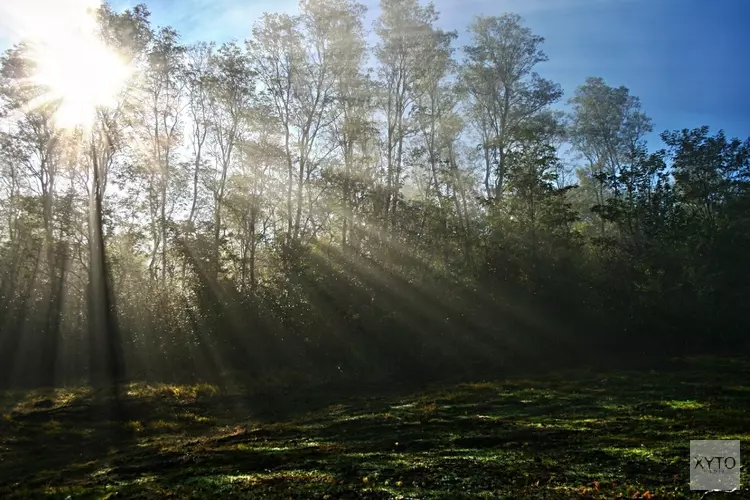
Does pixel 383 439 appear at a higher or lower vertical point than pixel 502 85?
lower

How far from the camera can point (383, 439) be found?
34.3ft

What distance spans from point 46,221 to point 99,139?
206 inches

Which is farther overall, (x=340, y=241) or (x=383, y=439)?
(x=340, y=241)

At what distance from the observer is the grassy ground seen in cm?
676

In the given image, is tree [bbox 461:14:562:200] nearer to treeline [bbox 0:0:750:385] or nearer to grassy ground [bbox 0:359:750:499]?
treeline [bbox 0:0:750:385]

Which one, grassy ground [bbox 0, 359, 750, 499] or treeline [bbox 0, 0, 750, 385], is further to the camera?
treeline [bbox 0, 0, 750, 385]

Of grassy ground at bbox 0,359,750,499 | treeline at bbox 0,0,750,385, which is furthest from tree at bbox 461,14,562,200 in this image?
grassy ground at bbox 0,359,750,499

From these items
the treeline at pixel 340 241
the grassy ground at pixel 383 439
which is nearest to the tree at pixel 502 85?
the treeline at pixel 340 241

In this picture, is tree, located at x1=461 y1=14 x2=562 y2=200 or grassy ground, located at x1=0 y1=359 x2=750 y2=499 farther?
tree, located at x1=461 y1=14 x2=562 y2=200

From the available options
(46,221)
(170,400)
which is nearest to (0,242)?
(46,221)

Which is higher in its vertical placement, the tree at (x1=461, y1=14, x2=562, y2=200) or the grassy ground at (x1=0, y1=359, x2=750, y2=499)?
the tree at (x1=461, y1=14, x2=562, y2=200)

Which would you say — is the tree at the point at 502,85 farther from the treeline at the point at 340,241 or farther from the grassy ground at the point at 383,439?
the grassy ground at the point at 383,439

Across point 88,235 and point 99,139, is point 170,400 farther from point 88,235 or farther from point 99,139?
point 99,139

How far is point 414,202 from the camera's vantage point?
3008cm
